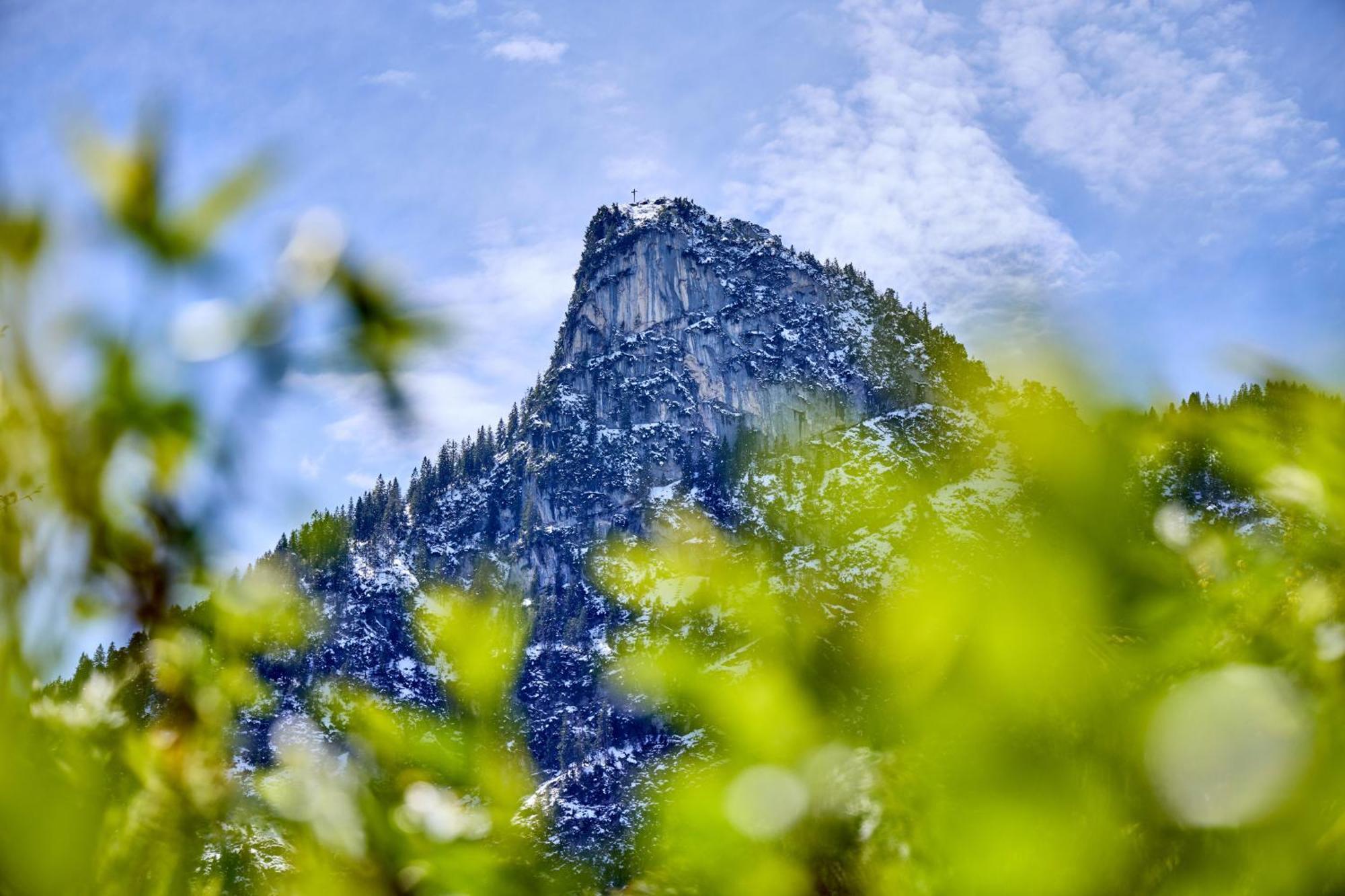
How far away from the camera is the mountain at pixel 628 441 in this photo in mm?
159250

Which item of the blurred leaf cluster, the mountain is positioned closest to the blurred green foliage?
the blurred leaf cluster

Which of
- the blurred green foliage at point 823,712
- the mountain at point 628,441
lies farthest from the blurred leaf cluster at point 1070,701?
the mountain at point 628,441

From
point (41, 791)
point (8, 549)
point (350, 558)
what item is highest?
point (350, 558)

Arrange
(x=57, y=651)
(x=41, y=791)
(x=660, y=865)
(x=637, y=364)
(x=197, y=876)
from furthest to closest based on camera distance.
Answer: (x=637, y=364)
(x=660, y=865)
(x=197, y=876)
(x=57, y=651)
(x=41, y=791)

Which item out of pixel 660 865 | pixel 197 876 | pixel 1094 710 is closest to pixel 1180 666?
pixel 1094 710

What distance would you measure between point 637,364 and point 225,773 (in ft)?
587

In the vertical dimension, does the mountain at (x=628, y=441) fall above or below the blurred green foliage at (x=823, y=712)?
above

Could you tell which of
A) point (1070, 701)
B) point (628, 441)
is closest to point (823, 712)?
point (1070, 701)

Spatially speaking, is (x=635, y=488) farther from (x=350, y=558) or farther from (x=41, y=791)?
(x=41, y=791)

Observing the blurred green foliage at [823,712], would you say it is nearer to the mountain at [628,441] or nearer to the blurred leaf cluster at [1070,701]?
the blurred leaf cluster at [1070,701]

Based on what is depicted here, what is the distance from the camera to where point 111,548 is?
207cm

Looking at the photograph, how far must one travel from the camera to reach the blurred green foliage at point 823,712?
1.82m

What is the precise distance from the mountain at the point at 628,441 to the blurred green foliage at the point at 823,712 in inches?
5803

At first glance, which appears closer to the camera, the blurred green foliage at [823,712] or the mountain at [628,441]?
the blurred green foliage at [823,712]
